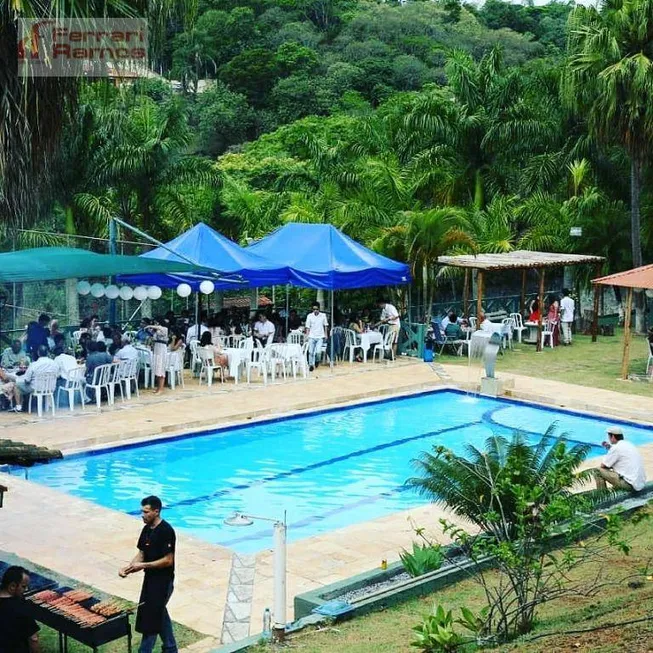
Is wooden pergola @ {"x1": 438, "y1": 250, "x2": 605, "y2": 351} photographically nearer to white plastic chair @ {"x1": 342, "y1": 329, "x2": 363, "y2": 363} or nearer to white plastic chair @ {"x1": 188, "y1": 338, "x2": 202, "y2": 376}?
white plastic chair @ {"x1": 342, "y1": 329, "x2": 363, "y2": 363}

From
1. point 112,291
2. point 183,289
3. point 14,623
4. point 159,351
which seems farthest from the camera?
point 183,289

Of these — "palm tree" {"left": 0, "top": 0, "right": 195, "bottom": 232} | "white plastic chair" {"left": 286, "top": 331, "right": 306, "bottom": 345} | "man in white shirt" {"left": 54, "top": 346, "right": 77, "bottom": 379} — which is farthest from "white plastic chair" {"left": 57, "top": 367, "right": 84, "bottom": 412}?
"palm tree" {"left": 0, "top": 0, "right": 195, "bottom": 232}

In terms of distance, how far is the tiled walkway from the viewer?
9472 millimetres

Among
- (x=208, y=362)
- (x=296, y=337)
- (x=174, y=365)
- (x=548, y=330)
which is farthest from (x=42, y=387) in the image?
(x=548, y=330)

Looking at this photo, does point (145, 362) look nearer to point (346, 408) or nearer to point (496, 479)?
point (346, 408)

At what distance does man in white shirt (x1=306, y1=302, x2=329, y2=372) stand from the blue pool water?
97.2 inches

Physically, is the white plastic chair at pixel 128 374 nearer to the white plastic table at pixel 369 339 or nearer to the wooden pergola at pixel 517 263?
the white plastic table at pixel 369 339

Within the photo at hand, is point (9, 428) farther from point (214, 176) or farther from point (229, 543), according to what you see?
point (214, 176)

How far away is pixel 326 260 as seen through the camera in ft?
68.5

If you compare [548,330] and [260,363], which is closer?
[260,363]

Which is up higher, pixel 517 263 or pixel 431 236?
pixel 431 236

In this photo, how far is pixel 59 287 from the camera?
95.6ft

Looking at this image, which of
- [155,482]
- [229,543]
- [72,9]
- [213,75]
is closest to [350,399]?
[155,482]

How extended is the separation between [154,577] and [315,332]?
1354cm
